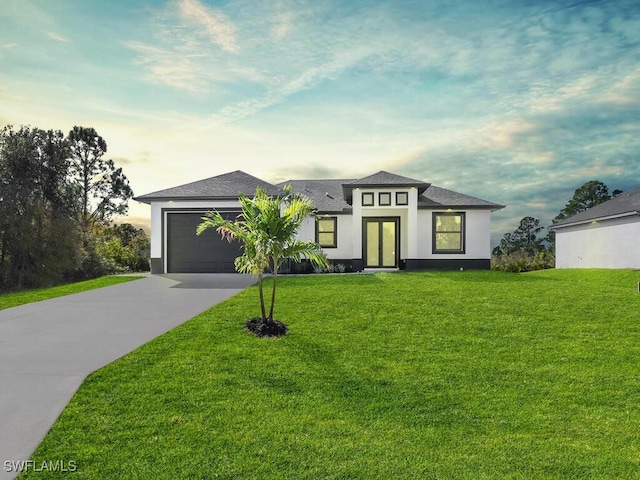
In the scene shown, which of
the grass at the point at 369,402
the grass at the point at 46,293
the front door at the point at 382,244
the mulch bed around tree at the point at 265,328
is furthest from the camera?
the front door at the point at 382,244

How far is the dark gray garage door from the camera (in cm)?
1811

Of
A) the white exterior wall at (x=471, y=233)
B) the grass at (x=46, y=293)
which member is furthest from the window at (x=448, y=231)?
the grass at (x=46, y=293)

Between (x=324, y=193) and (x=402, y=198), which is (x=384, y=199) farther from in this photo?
(x=324, y=193)

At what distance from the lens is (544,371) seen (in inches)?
240

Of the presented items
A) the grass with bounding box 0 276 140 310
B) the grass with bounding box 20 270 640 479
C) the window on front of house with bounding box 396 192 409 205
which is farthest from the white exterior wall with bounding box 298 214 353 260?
the grass with bounding box 20 270 640 479

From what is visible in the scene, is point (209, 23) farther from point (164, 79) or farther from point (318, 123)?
point (318, 123)

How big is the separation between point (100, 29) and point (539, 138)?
660 inches

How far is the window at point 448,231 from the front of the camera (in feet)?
64.7

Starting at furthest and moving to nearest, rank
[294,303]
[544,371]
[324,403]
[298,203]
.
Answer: [294,303]
[298,203]
[544,371]
[324,403]

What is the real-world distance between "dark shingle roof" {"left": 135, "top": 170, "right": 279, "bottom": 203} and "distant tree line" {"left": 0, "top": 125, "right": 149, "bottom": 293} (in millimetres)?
5258

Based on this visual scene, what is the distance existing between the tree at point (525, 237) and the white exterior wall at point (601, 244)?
453 inches

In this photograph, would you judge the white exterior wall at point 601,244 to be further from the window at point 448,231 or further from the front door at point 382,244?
the front door at point 382,244

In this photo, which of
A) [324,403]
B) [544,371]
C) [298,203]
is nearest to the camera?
[324,403]

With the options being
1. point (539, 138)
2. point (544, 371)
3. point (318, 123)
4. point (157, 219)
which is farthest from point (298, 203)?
point (539, 138)
